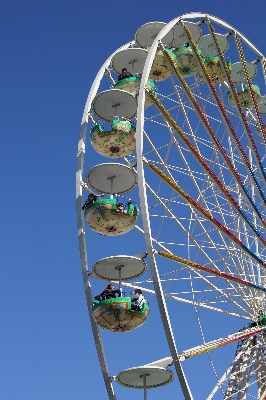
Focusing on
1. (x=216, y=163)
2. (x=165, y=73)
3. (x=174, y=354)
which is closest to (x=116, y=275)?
(x=174, y=354)

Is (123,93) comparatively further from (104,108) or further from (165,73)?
(165,73)

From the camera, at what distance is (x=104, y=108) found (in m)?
18.9

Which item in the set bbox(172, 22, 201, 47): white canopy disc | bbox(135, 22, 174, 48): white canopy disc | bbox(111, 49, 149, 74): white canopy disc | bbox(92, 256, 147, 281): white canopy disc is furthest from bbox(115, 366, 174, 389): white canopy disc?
bbox(135, 22, 174, 48): white canopy disc

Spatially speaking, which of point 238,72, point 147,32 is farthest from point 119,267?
point 238,72

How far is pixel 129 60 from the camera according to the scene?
67.3ft

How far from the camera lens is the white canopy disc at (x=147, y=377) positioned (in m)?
14.2

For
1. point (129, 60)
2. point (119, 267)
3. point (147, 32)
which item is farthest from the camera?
point (147, 32)

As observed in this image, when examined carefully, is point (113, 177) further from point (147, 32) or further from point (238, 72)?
point (238, 72)

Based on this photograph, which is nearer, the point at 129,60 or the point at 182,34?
the point at 129,60

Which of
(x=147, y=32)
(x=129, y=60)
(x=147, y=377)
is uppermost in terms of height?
(x=147, y=32)

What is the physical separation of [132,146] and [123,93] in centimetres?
146

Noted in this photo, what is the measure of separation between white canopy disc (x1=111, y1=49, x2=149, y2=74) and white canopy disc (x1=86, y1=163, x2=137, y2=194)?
4.60 m

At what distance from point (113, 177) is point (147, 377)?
5.21 meters

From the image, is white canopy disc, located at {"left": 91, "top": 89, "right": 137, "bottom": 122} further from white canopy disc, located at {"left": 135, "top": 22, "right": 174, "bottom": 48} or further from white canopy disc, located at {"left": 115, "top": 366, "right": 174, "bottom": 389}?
white canopy disc, located at {"left": 115, "top": 366, "right": 174, "bottom": 389}
